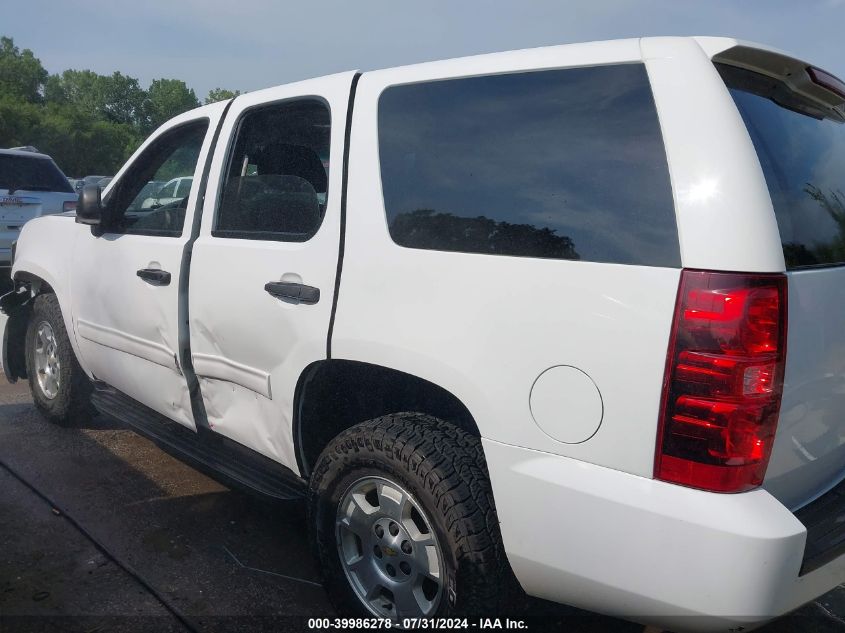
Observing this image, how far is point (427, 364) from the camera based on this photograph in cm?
221

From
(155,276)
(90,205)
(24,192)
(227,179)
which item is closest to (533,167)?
(227,179)

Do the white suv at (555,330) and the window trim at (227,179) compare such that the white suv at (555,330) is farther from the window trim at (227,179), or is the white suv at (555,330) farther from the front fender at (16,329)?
the front fender at (16,329)

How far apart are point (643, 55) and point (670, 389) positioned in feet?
2.96

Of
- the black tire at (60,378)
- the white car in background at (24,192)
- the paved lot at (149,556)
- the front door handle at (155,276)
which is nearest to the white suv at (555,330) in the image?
the front door handle at (155,276)

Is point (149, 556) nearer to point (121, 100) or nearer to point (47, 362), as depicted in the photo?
point (47, 362)

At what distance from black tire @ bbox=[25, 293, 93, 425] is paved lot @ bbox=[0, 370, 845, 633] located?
0.28 meters

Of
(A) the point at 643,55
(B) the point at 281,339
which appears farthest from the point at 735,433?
(B) the point at 281,339

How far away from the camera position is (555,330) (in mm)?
1938

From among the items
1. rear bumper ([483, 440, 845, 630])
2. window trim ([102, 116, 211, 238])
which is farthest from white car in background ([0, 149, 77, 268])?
rear bumper ([483, 440, 845, 630])

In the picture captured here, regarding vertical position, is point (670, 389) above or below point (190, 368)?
above

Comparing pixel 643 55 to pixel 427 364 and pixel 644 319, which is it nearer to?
pixel 644 319

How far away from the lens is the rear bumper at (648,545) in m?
1.73

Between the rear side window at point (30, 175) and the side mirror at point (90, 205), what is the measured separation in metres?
7.03

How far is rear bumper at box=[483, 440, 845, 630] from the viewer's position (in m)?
1.73
